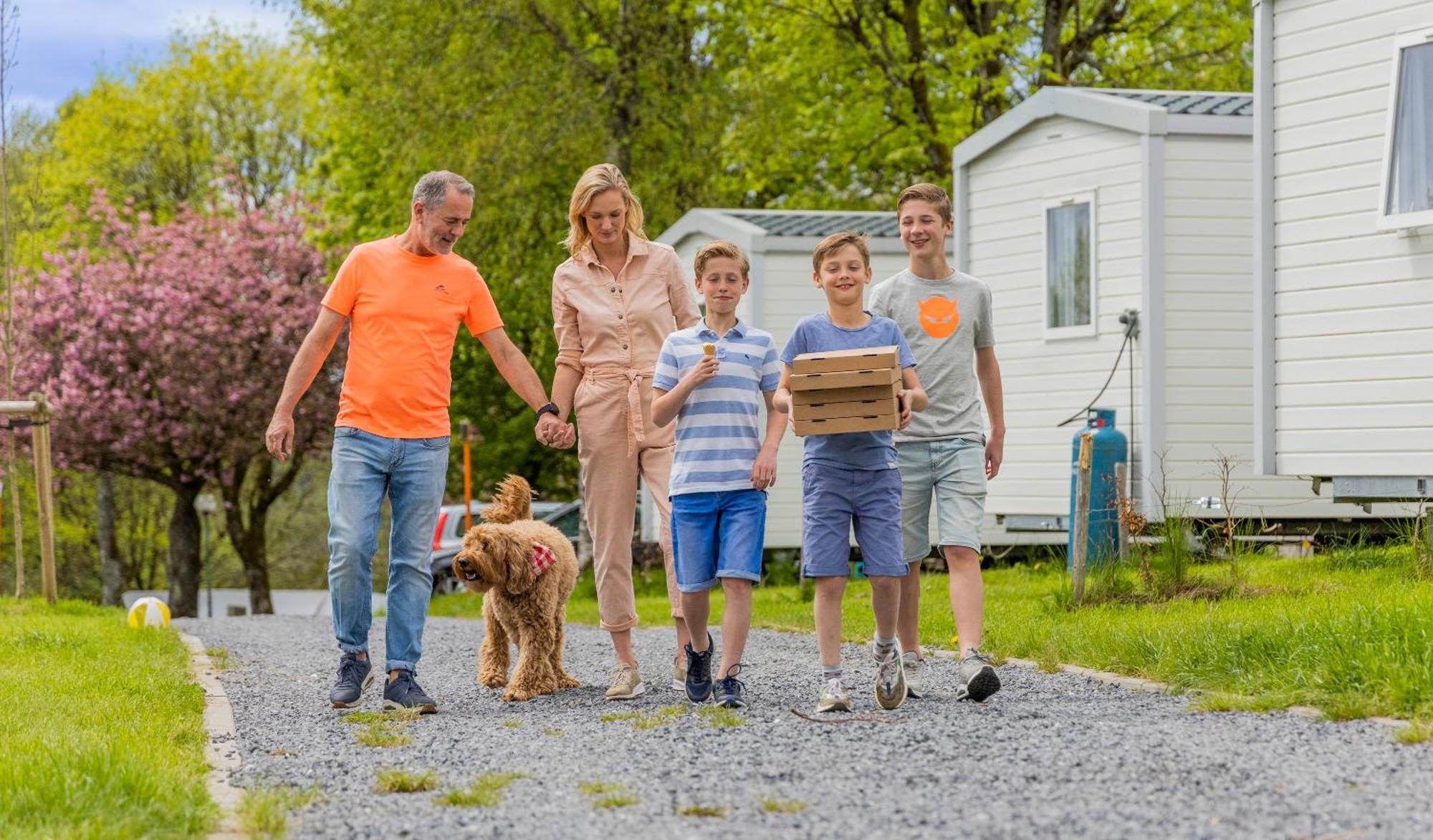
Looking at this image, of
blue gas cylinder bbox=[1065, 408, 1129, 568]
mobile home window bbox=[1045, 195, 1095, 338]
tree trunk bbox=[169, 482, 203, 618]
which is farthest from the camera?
tree trunk bbox=[169, 482, 203, 618]

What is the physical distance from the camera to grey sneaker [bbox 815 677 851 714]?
19.1 ft

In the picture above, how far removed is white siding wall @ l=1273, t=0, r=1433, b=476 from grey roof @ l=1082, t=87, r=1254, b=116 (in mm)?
1901

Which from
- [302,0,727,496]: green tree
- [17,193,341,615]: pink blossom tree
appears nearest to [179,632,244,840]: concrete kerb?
[302,0,727,496]: green tree

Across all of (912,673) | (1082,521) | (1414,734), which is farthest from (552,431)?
(1082,521)

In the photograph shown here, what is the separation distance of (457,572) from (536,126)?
14909 mm

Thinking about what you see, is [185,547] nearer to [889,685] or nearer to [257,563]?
[257,563]

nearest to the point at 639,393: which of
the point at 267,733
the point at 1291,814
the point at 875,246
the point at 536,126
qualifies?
the point at 267,733

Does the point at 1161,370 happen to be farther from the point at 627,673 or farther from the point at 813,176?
the point at 813,176

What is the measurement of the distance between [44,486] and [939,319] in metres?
9.08

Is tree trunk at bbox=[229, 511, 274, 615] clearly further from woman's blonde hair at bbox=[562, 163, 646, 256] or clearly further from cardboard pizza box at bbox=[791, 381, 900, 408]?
cardboard pizza box at bbox=[791, 381, 900, 408]

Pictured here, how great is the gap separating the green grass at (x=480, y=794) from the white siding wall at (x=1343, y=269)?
289 inches

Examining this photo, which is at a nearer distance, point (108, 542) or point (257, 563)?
point (257, 563)

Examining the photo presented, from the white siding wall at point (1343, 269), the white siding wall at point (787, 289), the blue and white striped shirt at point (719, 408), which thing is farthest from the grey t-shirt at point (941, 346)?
the white siding wall at point (787, 289)

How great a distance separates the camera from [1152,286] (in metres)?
13.1
